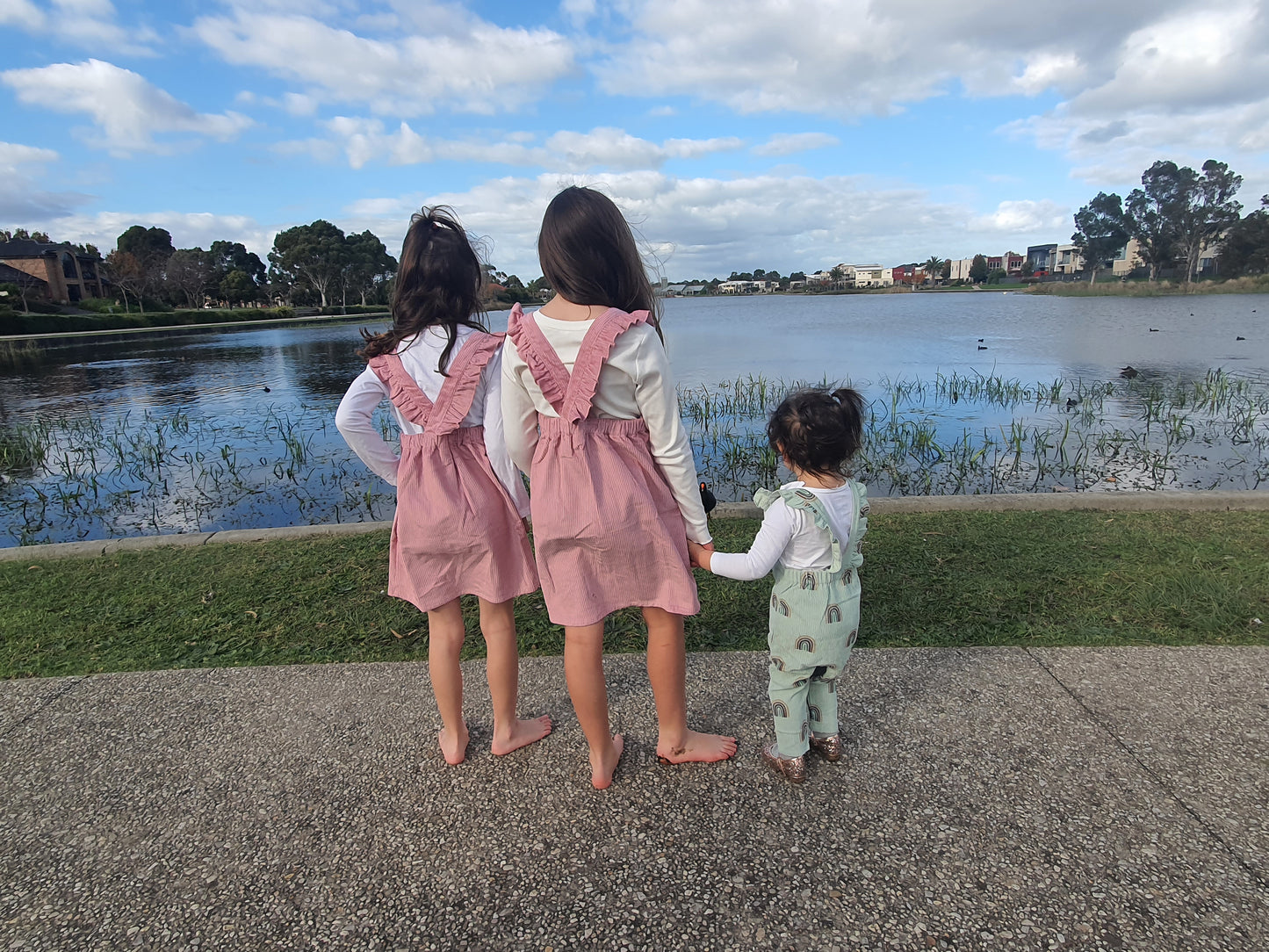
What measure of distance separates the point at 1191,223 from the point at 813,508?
83446mm

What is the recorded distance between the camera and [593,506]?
198 centimetres

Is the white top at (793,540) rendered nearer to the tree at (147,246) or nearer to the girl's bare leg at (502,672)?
the girl's bare leg at (502,672)

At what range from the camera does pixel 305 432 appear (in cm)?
1035

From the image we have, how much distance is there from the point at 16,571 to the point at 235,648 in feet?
6.95

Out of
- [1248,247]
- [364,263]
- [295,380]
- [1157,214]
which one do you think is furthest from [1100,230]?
[295,380]

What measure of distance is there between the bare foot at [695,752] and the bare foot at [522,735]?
0.43 m

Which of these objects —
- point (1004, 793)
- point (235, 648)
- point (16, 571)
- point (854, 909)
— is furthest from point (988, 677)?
point (16, 571)

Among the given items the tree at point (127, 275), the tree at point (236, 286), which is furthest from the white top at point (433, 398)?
the tree at point (236, 286)

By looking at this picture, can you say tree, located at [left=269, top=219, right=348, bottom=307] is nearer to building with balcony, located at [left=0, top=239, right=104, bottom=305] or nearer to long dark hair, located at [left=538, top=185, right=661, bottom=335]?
building with balcony, located at [left=0, top=239, right=104, bottom=305]

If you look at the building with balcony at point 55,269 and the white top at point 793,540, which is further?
the building with balcony at point 55,269

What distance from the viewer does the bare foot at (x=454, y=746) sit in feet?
7.76

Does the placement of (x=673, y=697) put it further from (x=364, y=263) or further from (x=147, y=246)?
(x=147, y=246)

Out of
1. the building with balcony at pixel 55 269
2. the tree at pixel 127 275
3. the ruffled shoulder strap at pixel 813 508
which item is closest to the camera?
the ruffled shoulder strap at pixel 813 508

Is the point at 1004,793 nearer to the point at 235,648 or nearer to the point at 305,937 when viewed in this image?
the point at 305,937
